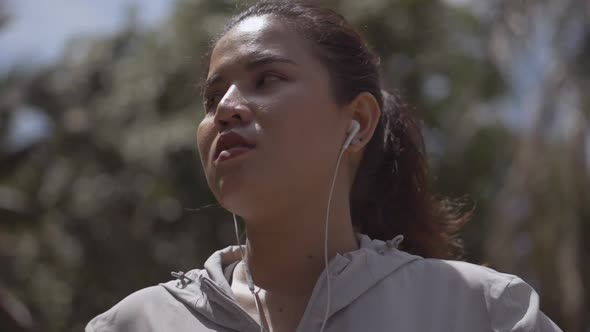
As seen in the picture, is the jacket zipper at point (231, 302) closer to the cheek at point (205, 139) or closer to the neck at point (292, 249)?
the neck at point (292, 249)

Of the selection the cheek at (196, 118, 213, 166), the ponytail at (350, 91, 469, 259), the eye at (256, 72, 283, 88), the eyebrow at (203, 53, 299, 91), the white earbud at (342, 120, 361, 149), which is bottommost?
the ponytail at (350, 91, 469, 259)

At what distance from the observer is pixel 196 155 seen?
1483 cm

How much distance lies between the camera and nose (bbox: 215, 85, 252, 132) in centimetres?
249

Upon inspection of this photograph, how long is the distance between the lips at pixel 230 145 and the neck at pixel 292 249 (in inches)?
7.5

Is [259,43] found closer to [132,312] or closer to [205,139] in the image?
[205,139]

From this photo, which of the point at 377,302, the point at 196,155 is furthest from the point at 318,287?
the point at 196,155

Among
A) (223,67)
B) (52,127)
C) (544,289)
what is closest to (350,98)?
(223,67)

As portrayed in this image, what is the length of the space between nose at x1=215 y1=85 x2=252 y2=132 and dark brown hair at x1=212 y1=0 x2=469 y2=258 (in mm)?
330

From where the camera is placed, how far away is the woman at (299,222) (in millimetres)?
2414

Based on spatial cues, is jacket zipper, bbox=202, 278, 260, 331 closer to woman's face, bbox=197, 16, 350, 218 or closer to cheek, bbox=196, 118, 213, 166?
woman's face, bbox=197, 16, 350, 218

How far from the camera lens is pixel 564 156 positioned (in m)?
14.1

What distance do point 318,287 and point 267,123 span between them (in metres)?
0.40

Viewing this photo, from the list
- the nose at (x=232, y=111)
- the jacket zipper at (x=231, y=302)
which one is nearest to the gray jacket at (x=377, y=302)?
the jacket zipper at (x=231, y=302)

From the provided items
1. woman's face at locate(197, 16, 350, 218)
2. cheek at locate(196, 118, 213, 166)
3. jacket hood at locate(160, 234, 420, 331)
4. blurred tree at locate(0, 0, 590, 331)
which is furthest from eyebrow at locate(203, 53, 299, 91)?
blurred tree at locate(0, 0, 590, 331)
